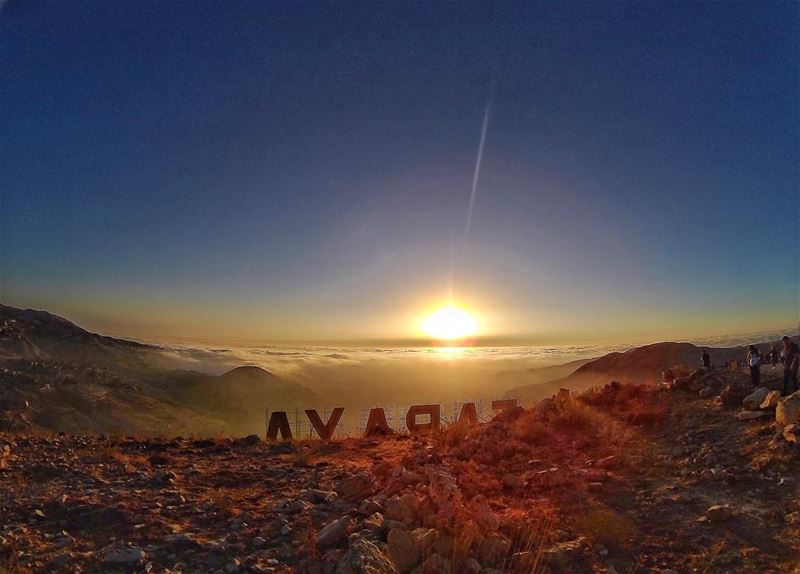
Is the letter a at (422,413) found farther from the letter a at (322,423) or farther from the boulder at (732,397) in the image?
the boulder at (732,397)

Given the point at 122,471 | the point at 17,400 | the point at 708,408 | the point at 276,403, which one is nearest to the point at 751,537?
the point at 708,408

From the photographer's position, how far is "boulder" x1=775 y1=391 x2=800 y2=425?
9.81 meters

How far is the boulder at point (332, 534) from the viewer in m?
6.36

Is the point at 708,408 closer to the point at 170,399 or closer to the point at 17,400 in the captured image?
the point at 17,400

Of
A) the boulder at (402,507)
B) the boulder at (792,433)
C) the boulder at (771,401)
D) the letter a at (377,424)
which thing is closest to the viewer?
the boulder at (402,507)

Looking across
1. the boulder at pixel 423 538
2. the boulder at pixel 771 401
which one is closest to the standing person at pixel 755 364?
the boulder at pixel 771 401

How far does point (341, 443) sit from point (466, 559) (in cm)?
983

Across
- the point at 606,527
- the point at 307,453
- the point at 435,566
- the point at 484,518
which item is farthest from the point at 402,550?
the point at 307,453

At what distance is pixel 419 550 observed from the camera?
6074 millimetres

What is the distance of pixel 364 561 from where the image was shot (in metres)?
5.56

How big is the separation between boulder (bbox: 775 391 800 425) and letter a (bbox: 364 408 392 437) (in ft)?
38.3

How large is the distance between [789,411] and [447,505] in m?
7.47

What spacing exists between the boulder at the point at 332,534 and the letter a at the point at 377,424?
11746 millimetres

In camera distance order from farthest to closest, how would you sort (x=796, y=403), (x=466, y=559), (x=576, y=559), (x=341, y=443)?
(x=341, y=443) → (x=796, y=403) → (x=576, y=559) → (x=466, y=559)
